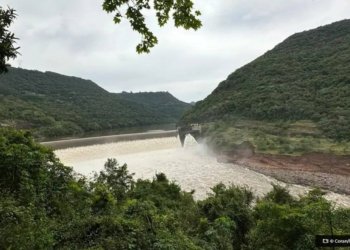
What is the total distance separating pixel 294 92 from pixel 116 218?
72249 mm

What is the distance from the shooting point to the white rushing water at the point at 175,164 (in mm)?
41922

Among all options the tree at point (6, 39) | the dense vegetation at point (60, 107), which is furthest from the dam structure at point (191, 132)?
the tree at point (6, 39)

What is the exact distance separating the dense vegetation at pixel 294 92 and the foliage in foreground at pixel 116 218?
36.3 m

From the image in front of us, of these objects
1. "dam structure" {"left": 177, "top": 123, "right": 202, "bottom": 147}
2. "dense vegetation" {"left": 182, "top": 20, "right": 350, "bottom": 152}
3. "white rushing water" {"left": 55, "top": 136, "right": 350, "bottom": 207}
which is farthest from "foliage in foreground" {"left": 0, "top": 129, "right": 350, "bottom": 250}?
"dam structure" {"left": 177, "top": 123, "right": 202, "bottom": 147}

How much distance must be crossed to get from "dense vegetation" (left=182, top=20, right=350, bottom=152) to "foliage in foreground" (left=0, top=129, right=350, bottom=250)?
36.3 m

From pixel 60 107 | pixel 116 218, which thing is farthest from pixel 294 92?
pixel 60 107

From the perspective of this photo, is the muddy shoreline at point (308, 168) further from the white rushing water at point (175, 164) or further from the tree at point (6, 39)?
the tree at point (6, 39)

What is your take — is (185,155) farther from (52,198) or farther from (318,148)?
(52,198)

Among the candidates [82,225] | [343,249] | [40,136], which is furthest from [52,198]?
[40,136]

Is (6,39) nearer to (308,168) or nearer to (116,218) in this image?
(116,218)

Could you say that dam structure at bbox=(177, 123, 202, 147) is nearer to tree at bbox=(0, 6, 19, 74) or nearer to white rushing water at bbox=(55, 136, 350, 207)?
white rushing water at bbox=(55, 136, 350, 207)

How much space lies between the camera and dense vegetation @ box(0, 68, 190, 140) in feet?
323

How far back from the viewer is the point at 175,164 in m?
54.2

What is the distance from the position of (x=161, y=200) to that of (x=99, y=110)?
119279 millimetres
